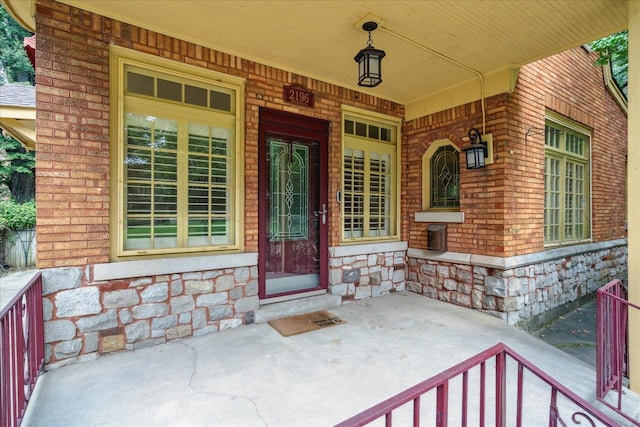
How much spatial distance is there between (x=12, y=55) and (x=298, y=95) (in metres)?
20.2

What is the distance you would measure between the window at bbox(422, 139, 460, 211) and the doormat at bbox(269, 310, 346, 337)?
2263mm

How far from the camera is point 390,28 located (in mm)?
2955

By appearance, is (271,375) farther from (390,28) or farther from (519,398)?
(390,28)

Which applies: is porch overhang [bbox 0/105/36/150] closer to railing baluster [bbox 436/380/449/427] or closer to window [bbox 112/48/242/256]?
window [bbox 112/48/242/256]

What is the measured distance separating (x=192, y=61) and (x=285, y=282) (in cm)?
269

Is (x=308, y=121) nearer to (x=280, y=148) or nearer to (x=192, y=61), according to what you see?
(x=280, y=148)

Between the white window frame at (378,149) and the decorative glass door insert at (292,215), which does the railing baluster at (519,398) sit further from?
the white window frame at (378,149)

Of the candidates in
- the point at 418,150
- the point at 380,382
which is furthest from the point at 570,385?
the point at 418,150

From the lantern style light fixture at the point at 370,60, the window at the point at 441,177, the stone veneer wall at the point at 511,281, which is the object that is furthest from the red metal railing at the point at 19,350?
the window at the point at 441,177

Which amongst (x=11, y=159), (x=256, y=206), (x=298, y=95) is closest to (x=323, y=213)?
(x=256, y=206)

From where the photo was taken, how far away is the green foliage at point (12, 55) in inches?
607

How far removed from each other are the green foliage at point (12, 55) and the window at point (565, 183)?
2179cm

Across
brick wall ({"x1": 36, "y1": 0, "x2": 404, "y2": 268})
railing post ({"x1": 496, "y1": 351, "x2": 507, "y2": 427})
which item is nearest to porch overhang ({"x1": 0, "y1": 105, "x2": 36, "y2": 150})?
brick wall ({"x1": 36, "y1": 0, "x2": 404, "y2": 268})

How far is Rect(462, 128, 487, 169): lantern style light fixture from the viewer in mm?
3787
